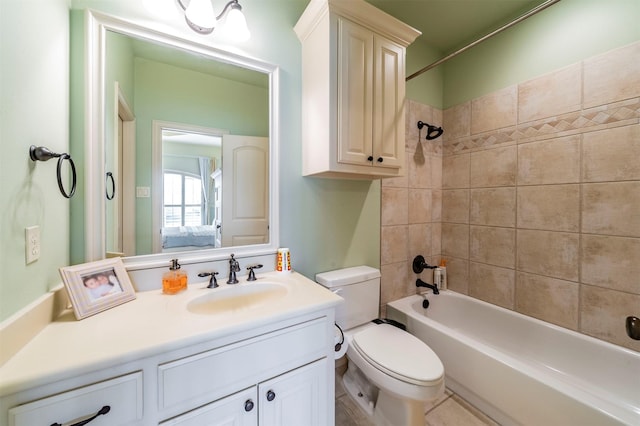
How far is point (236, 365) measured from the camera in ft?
2.56

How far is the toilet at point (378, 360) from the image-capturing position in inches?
42.7

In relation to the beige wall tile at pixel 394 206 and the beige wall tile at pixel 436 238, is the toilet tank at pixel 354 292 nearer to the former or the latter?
the beige wall tile at pixel 394 206

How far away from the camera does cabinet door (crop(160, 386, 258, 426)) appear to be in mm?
718

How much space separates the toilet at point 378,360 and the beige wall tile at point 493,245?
3.20 feet

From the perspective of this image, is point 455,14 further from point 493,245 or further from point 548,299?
point 548,299

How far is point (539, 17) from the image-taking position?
158 centimetres

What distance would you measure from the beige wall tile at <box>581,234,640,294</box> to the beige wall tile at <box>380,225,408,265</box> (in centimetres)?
104

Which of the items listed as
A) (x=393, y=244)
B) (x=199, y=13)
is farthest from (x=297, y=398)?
(x=199, y=13)

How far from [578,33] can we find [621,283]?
4.84 ft

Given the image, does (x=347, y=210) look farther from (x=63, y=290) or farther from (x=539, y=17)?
(x=539, y=17)

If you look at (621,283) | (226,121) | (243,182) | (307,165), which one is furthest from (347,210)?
(621,283)

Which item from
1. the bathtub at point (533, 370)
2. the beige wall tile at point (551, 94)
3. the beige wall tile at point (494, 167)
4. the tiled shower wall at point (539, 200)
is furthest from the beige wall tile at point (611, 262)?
the beige wall tile at point (551, 94)

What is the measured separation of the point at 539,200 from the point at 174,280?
223 cm

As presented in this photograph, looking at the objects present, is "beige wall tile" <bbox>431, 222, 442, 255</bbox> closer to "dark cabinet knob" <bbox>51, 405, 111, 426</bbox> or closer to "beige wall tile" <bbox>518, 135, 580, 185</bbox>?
"beige wall tile" <bbox>518, 135, 580, 185</bbox>
